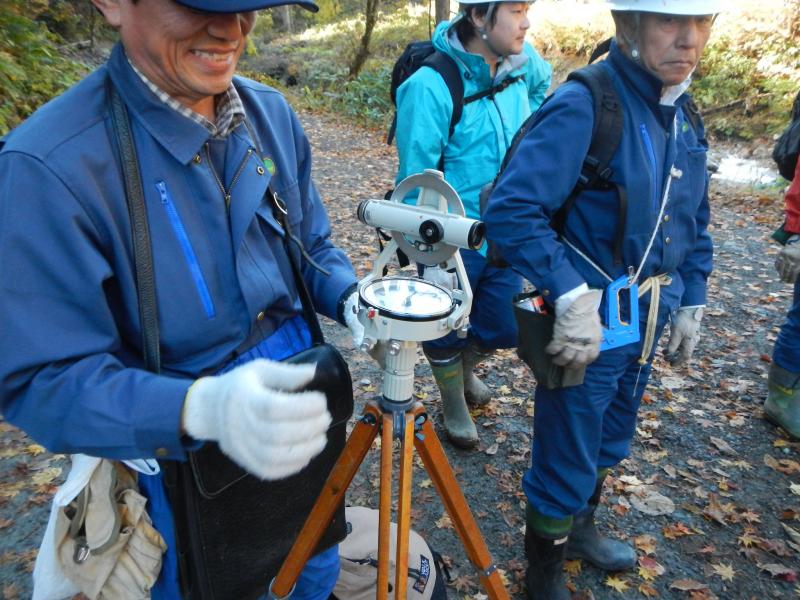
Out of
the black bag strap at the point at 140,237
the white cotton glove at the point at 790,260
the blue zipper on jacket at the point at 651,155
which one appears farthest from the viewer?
the white cotton glove at the point at 790,260

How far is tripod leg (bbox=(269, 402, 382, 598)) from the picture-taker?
5.57 feet

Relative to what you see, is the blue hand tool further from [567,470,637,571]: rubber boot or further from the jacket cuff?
the jacket cuff

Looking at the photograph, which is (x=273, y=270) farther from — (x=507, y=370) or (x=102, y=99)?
(x=507, y=370)

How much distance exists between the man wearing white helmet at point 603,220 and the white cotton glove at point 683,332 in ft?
0.53

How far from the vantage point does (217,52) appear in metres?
1.40

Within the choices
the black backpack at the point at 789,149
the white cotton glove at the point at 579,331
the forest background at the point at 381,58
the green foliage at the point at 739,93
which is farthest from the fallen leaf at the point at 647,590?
the green foliage at the point at 739,93

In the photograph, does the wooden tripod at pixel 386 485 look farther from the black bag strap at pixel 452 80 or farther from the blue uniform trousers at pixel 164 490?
the black bag strap at pixel 452 80

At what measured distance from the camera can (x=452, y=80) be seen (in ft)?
10.8

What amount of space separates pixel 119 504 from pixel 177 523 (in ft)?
0.55

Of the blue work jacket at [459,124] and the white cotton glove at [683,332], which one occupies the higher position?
the blue work jacket at [459,124]

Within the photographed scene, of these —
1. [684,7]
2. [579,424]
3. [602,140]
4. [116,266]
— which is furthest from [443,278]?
[684,7]

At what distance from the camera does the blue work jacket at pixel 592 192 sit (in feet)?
6.98

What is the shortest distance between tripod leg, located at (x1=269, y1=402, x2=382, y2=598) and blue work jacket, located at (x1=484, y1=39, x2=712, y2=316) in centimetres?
89

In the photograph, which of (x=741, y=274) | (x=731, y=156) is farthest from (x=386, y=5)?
(x=741, y=274)
